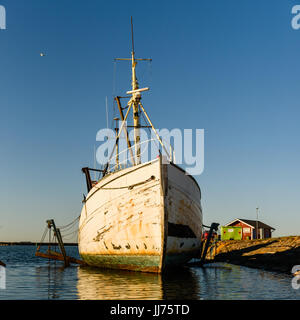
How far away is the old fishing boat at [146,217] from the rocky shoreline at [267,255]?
6.05 meters

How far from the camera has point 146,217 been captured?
17500 mm

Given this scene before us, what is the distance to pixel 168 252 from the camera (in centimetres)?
1752

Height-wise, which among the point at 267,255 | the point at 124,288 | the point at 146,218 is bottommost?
the point at 267,255

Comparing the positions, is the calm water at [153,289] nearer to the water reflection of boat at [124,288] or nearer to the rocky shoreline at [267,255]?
the water reflection of boat at [124,288]

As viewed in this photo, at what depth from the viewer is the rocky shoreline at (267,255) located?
23.4 metres

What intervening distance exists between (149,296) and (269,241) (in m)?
26.6

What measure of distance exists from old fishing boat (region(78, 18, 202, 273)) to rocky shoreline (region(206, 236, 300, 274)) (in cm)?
605

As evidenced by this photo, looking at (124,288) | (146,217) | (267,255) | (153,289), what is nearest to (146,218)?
(146,217)

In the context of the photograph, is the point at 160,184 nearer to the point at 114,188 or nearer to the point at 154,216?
the point at 154,216

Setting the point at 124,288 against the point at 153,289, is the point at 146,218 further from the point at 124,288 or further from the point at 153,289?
the point at 153,289

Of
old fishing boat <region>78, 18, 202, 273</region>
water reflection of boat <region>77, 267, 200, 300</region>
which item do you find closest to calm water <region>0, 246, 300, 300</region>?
water reflection of boat <region>77, 267, 200, 300</region>

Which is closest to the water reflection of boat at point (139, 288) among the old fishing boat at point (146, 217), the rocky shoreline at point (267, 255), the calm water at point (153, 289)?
the calm water at point (153, 289)

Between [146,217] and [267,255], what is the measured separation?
1485cm
